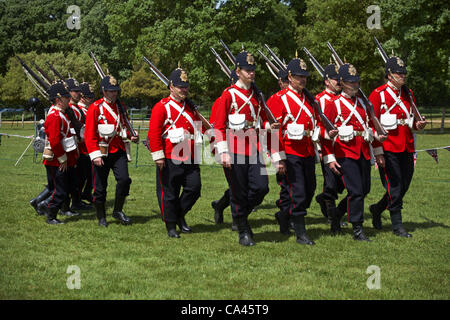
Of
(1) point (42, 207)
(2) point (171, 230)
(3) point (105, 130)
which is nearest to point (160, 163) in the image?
(2) point (171, 230)

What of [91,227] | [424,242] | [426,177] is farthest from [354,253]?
[426,177]

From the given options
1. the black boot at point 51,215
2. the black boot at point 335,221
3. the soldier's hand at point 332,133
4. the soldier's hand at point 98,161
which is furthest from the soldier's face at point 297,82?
the black boot at point 51,215

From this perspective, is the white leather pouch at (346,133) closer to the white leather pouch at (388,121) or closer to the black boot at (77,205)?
the white leather pouch at (388,121)

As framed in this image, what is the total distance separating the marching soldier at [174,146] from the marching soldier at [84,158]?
2.83 m

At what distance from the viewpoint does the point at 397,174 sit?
9344mm

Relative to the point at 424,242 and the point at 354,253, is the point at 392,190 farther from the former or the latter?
the point at 354,253

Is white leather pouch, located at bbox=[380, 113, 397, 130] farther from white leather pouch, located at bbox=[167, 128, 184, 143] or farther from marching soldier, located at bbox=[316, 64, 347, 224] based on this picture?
white leather pouch, located at bbox=[167, 128, 184, 143]

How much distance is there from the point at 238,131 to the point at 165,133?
48.8 inches

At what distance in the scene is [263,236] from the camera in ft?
30.8

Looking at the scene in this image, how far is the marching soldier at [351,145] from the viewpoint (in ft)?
29.1

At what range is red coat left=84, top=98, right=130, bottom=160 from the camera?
9680 millimetres

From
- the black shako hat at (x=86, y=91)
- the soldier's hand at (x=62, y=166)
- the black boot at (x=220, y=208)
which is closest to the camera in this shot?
the soldier's hand at (x=62, y=166)

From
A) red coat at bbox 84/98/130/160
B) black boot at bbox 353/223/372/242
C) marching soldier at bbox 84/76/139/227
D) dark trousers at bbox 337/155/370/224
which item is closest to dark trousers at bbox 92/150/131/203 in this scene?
marching soldier at bbox 84/76/139/227

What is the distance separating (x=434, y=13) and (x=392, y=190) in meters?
26.9
